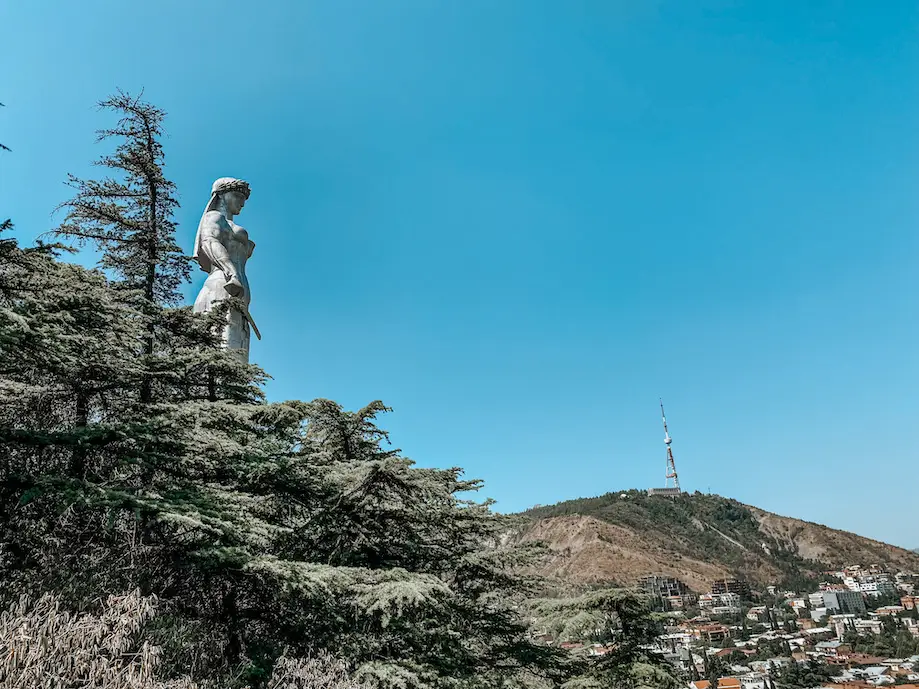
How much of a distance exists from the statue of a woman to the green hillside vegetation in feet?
441

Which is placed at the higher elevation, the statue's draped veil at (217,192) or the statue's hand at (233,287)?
the statue's draped veil at (217,192)

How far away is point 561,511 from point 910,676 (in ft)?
325

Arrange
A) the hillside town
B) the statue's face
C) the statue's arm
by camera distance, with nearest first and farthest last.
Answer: the statue's arm, the statue's face, the hillside town

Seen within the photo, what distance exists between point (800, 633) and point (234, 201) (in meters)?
104

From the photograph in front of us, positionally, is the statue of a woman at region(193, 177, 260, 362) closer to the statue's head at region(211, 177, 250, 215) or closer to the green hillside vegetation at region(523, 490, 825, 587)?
the statue's head at region(211, 177, 250, 215)

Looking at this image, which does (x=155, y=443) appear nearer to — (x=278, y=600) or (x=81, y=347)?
(x=81, y=347)

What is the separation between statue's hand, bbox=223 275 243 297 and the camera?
13.5 metres

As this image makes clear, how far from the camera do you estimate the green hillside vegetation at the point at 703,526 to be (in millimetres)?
141000

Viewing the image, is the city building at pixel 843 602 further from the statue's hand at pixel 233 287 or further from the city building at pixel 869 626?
the statue's hand at pixel 233 287

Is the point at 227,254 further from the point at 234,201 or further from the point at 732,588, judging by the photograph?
the point at 732,588

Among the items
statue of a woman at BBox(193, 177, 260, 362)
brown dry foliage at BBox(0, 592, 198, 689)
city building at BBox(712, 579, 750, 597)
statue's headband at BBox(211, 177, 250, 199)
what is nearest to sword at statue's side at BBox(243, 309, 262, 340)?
statue of a woman at BBox(193, 177, 260, 362)

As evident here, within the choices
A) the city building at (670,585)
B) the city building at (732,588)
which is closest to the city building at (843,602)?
the city building at (732,588)

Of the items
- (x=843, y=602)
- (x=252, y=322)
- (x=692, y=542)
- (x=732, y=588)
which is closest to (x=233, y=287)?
(x=252, y=322)

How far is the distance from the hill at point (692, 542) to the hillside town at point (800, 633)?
772cm
